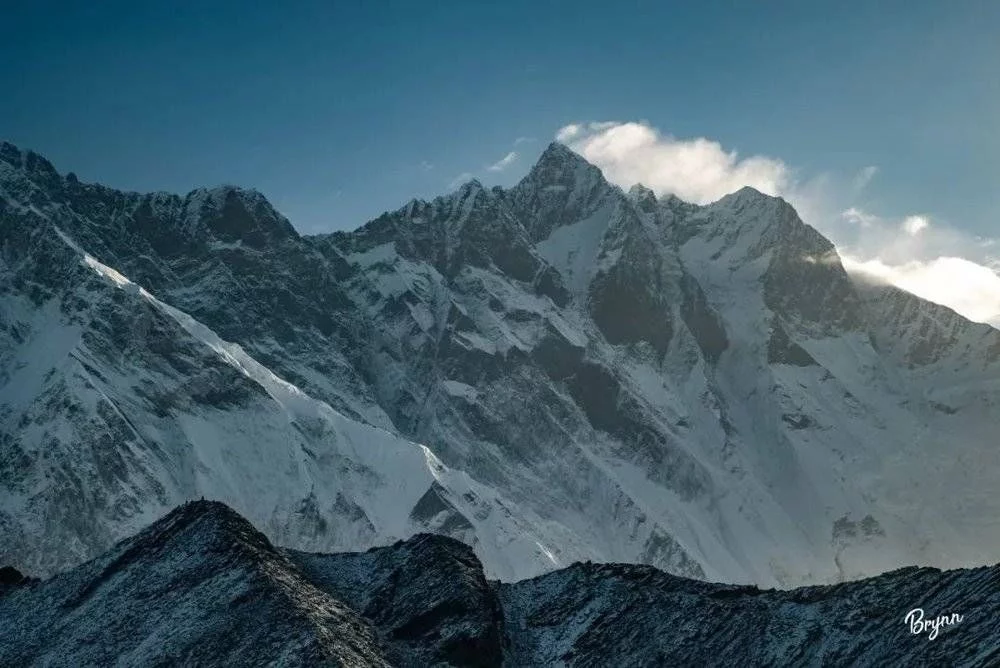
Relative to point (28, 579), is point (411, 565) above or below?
below

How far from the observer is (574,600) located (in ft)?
239

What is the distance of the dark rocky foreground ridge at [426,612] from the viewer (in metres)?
57.8

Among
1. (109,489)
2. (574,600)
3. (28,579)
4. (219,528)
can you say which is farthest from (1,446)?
(574,600)

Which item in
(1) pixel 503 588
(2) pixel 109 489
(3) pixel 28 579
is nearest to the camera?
(1) pixel 503 588

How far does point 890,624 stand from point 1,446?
17401cm

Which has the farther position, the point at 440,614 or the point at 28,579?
the point at 28,579

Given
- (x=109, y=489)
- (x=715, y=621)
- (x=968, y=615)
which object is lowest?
(x=968, y=615)

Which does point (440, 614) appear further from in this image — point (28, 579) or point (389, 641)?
point (28, 579)

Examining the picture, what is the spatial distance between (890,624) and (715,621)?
10.4 metres

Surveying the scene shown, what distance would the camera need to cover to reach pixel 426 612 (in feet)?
228

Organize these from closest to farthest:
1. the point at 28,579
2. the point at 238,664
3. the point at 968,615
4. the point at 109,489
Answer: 1. the point at 968,615
2. the point at 238,664
3. the point at 28,579
4. the point at 109,489

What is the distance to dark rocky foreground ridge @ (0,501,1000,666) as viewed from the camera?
5781 centimetres

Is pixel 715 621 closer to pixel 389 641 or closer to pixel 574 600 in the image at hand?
pixel 574 600

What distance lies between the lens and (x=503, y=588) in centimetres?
7894
